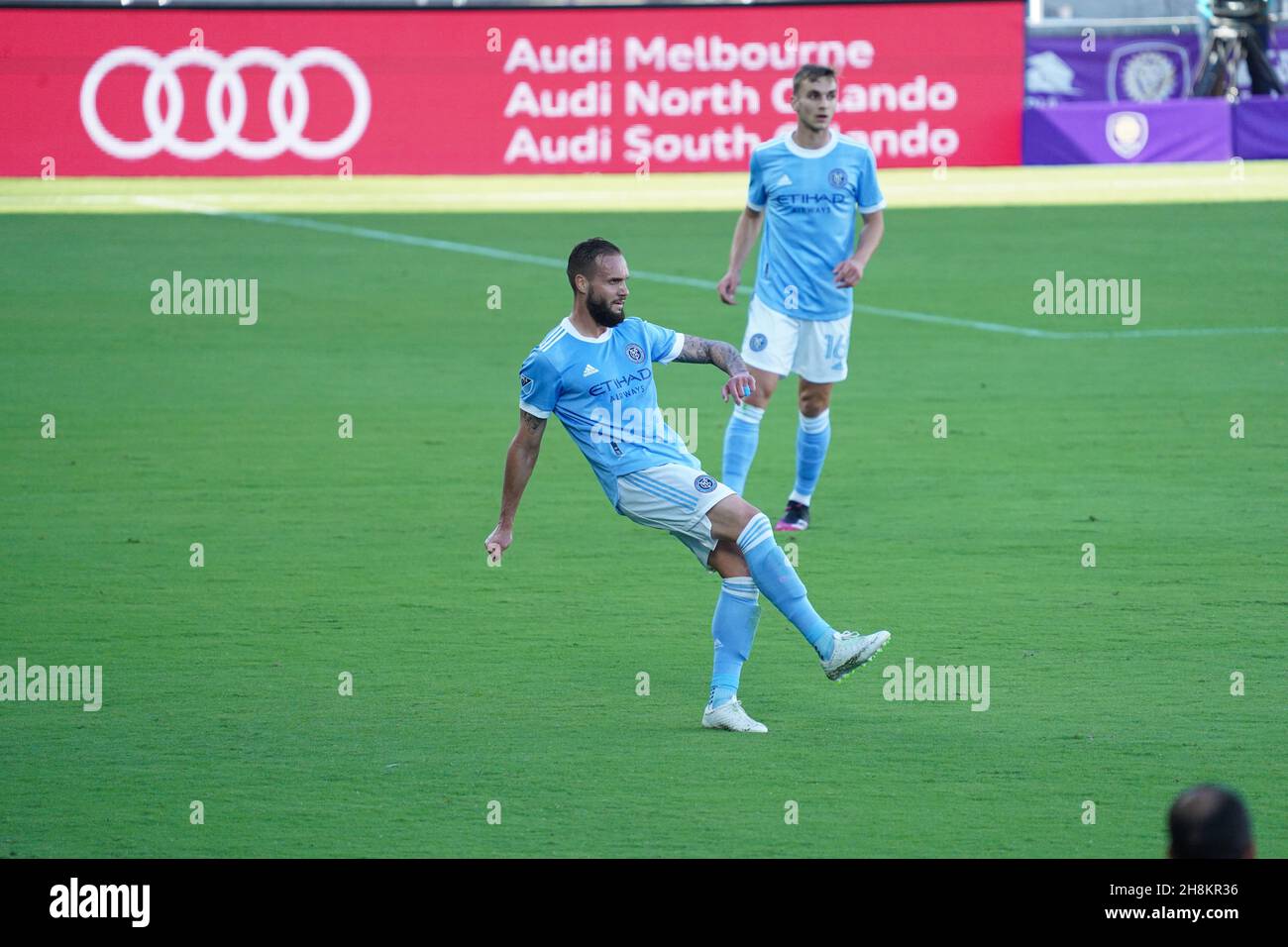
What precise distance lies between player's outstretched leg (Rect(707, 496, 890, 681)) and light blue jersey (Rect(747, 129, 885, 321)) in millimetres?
3868

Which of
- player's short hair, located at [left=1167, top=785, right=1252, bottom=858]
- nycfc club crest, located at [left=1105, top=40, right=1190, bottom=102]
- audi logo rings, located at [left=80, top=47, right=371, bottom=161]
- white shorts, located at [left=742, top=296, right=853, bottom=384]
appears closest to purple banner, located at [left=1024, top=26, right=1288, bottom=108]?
nycfc club crest, located at [left=1105, top=40, right=1190, bottom=102]

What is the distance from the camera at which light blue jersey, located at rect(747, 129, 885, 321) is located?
11445mm

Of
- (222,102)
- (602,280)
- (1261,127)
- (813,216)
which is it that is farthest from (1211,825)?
(1261,127)

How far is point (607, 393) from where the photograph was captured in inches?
308

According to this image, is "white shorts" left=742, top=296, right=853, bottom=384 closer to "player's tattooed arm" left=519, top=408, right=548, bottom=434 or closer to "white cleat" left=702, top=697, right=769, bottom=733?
"player's tattooed arm" left=519, top=408, right=548, bottom=434

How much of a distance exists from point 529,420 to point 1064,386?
854cm

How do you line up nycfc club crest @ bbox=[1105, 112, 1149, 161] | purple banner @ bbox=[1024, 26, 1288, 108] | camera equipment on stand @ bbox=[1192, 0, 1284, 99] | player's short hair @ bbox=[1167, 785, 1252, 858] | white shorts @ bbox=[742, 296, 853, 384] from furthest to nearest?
purple banner @ bbox=[1024, 26, 1288, 108]
camera equipment on stand @ bbox=[1192, 0, 1284, 99]
nycfc club crest @ bbox=[1105, 112, 1149, 161]
white shorts @ bbox=[742, 296, 853, 384]
player's short hair @ bbox=[1167, 785, 1252, 858]

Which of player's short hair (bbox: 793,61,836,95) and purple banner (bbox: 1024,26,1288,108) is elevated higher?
purple banner (bbox: 1024,26,1288,108)

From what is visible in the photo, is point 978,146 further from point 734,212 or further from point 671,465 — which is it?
point 671,465

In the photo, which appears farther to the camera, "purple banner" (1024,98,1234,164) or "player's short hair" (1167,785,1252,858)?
"purple banner" (1024,98,1234,164)

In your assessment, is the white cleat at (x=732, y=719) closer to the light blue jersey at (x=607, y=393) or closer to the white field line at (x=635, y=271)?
the light blue jersey at (x=607, y=393)

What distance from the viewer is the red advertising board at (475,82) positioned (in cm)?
2638

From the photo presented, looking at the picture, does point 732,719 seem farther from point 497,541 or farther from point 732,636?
point 497,541
